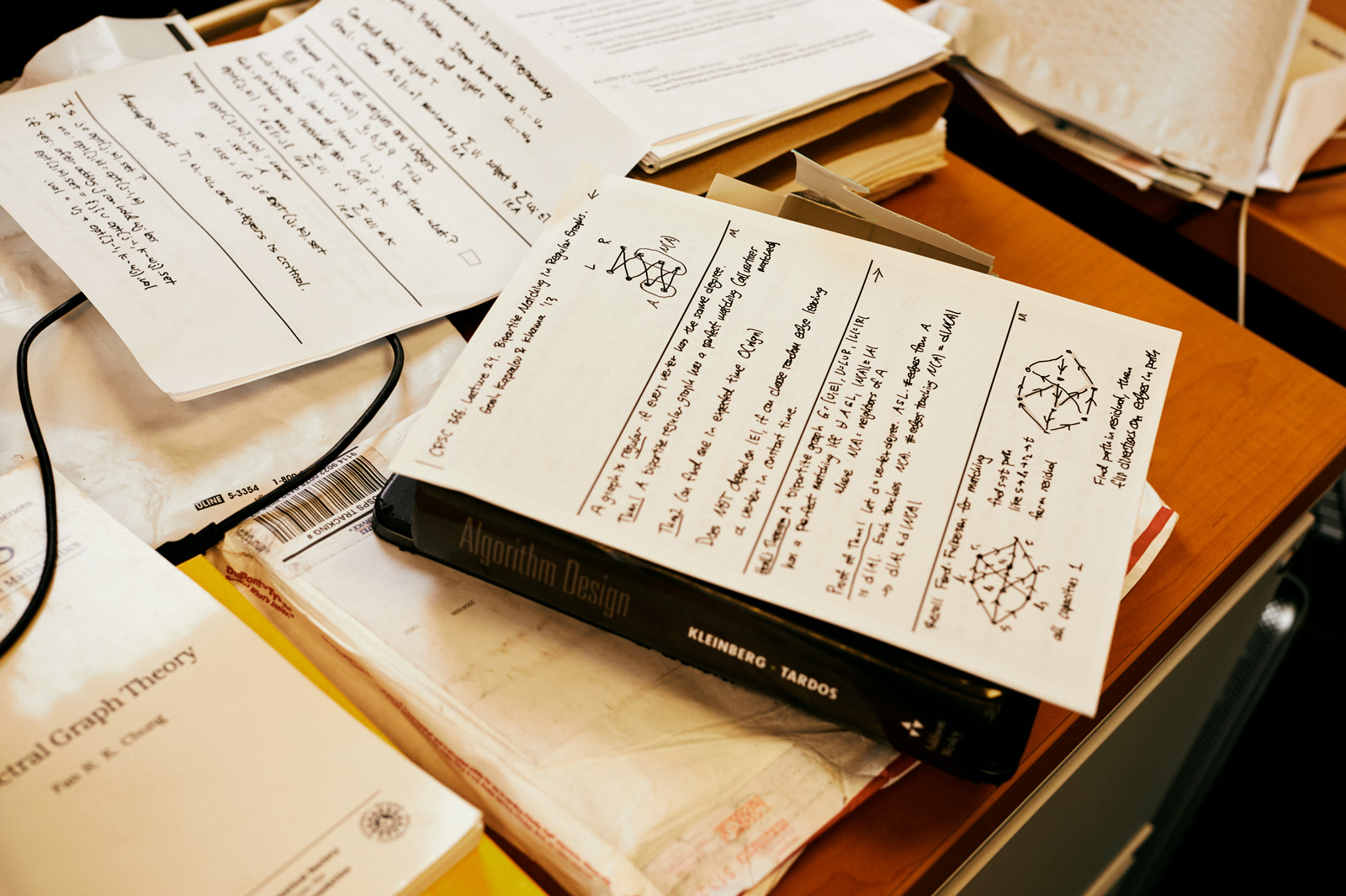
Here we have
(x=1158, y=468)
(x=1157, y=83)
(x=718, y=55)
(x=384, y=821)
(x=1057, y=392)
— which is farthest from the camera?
(x=1157, y=83)

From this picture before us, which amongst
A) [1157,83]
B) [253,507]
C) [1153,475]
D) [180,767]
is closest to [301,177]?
[253,507]

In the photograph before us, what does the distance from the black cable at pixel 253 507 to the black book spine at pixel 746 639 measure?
10 centimetres

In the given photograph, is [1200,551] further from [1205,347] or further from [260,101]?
[260,101]

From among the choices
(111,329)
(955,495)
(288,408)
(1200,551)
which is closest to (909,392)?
(955,495)

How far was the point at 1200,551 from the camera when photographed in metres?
0.46

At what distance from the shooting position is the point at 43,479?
1.24 ft

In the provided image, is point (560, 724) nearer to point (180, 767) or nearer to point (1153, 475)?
point (180, 767)

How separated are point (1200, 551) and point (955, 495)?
0.20m

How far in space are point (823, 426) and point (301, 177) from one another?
364 mm

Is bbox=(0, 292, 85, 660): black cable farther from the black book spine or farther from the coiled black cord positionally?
the black book spine

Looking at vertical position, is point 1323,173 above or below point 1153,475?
above

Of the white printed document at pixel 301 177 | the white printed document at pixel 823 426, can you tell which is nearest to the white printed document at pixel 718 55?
the white printed document at pixel 301 177

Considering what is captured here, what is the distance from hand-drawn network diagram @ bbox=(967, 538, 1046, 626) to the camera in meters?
0.33

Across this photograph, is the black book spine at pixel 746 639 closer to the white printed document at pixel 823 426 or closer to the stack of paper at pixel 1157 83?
the white printed document at pixel 823 426
